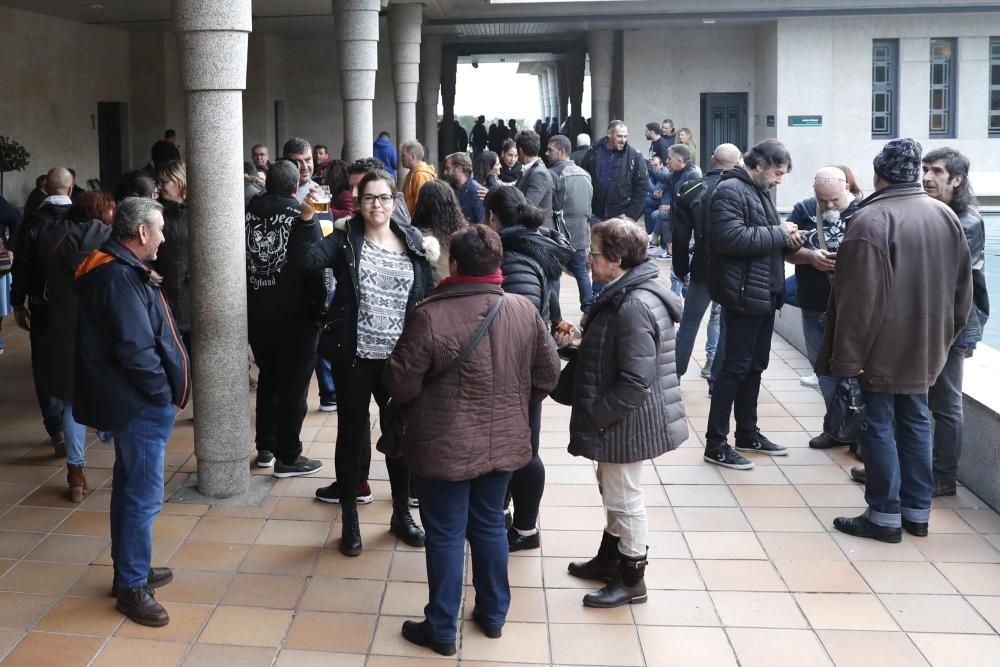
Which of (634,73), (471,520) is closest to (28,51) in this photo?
(634,73)

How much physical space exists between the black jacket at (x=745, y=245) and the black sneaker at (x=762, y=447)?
0.84 m

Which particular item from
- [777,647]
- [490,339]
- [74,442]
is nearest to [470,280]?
[490,339]

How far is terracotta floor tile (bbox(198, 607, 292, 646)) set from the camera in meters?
4.12

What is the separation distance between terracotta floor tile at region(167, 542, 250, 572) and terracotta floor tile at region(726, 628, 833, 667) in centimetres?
216

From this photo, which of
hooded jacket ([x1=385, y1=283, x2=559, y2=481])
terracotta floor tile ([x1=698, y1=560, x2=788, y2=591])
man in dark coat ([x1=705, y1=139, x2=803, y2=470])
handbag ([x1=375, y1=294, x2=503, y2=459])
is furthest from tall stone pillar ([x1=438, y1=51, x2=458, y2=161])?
hooded jacket ([x1=385, y1=283, x2=559, y2=481])

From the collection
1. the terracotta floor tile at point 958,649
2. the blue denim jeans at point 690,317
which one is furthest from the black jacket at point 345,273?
the blue denim jeans at point 690,317

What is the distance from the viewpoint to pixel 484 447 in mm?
3828

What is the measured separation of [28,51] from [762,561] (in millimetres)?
16580

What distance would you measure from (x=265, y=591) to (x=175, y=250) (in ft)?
8.09

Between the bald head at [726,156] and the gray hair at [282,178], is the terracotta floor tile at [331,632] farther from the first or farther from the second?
the bald head at [726,156]

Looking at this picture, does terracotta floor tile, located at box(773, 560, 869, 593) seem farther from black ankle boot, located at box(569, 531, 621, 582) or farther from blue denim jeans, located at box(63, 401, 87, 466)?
blue denim jeans, located at box(63, 401, 87, 466)

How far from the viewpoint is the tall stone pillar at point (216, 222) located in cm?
538

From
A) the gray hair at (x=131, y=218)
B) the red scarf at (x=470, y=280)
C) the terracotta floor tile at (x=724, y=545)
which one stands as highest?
the gray hair at (x=131, y=218)

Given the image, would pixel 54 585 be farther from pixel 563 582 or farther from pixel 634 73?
pixel 634 73
